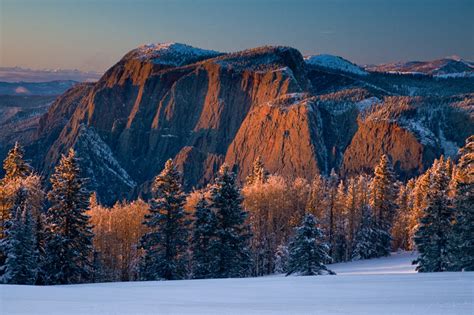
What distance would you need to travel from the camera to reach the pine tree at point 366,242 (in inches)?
1938

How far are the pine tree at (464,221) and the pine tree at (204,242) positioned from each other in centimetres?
1296

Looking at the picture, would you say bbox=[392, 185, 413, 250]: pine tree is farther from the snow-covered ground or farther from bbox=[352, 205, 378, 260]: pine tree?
the snow-covered ground

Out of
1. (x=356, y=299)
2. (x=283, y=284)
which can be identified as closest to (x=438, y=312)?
(x=356, y=299)

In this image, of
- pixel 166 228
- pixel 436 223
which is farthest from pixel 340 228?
pixel 166 228

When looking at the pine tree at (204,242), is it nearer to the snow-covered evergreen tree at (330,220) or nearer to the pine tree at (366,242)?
the pine tree at (366,242)

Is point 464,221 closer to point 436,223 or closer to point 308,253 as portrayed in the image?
point 436,223

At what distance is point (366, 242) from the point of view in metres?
49.4

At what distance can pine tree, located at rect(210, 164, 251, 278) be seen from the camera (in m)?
30.5

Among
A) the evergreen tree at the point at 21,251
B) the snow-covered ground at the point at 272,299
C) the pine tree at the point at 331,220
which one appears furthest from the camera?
the pine tree at the point at 331,220

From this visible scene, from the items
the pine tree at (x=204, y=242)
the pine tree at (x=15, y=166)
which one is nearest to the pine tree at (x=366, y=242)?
the pine tree at (x=204, y=242)

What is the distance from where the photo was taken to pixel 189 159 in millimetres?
177500

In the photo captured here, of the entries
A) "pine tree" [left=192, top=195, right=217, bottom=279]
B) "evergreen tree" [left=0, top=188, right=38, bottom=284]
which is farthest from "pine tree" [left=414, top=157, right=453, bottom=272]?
"evergreen tree" [left=0, top=188, right=38, bottom=284]

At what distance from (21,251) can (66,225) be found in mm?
3160

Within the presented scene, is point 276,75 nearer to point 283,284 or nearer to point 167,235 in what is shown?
point 167,235
